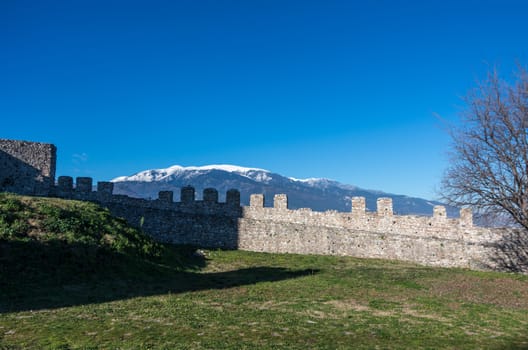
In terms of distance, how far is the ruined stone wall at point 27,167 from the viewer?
25766mm

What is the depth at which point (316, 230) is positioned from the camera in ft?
86.7

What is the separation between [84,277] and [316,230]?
15.0 m

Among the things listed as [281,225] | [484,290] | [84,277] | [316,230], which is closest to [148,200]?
[281,225]

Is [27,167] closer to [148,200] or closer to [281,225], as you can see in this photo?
[148,200]

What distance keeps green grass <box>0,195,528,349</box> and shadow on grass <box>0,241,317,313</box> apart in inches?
1.4

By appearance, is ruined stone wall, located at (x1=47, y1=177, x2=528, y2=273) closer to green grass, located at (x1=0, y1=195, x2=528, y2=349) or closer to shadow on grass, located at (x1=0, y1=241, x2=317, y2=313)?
green grass, located at (x1=0, y1=195, x2=528, y2=349)

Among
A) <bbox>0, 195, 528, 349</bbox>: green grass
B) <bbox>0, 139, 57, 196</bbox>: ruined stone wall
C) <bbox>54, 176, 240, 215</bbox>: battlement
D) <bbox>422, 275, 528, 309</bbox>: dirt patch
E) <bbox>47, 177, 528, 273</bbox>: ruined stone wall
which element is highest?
<bbox>0, 139, 57, 196</bbox>: ruined stone wall

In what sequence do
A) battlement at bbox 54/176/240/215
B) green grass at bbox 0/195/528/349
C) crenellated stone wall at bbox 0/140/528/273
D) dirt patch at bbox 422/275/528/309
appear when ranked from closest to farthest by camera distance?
green grass at bbox 0/195/528/349
dirt patch at bbox 422/275/528/309
crenellated stone wall at bbox 0/140/528/273
battlement at bbox 54/176/240/215

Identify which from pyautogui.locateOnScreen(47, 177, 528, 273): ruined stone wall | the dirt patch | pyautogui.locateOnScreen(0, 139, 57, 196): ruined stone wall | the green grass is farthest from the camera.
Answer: pyautogui.locateOnScreen(0, 139, 57, 196): ruined stone wall

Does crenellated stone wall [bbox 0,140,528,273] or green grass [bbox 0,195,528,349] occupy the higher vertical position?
crenellated stone wall [bbox 0,140,528,273]

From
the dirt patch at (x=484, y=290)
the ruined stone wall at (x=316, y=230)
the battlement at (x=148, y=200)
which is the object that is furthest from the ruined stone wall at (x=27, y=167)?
the dirt patch at (x=484, y=290)

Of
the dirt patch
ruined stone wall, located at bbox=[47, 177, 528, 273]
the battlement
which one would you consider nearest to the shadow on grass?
the dirt patch

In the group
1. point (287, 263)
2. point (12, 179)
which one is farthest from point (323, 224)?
point (12, 179)

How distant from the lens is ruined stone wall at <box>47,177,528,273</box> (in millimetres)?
23453
